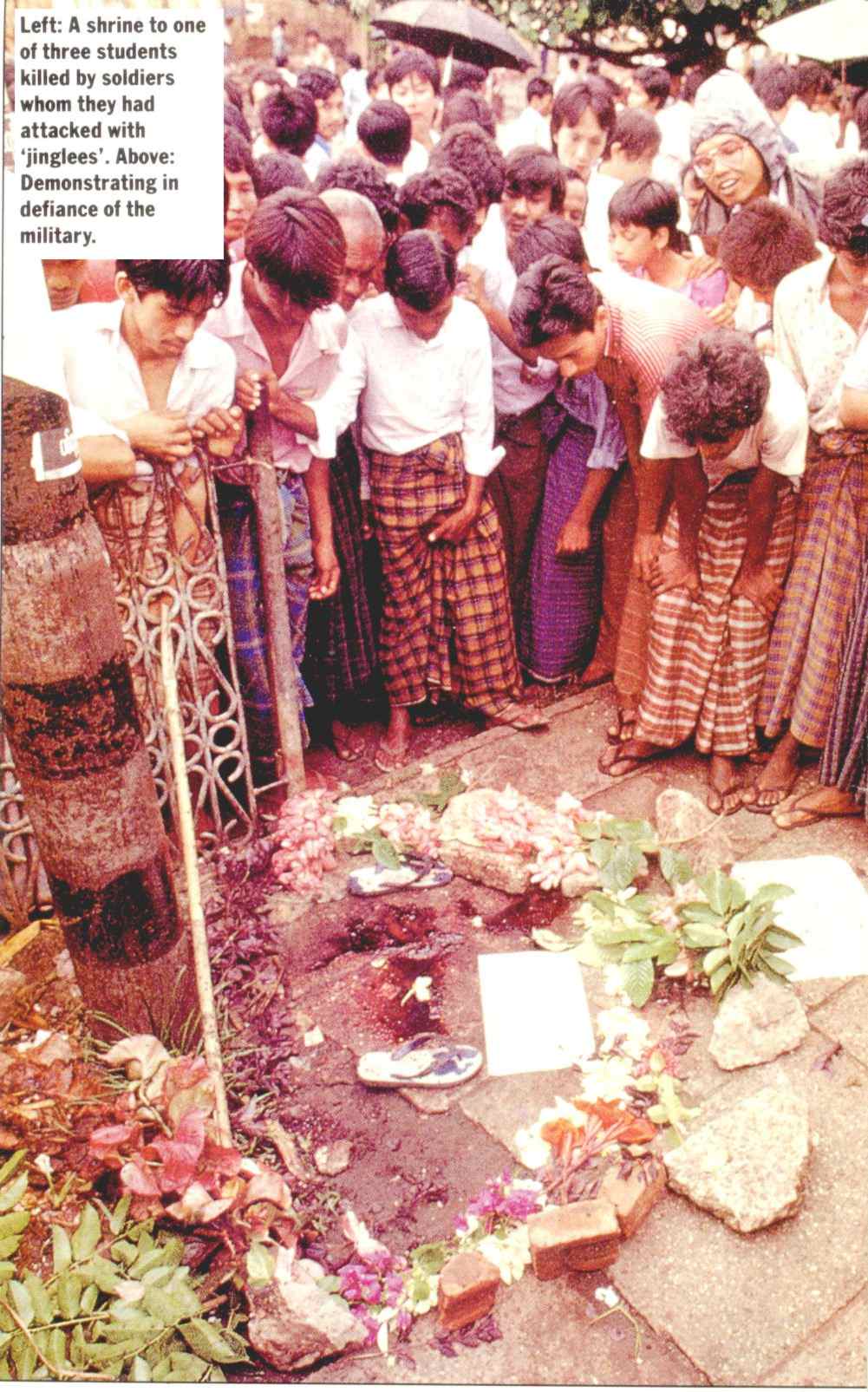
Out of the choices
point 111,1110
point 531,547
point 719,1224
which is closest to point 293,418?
point 531,547

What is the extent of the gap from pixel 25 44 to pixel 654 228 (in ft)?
6.89

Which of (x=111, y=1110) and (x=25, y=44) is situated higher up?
(x=25, y=44)

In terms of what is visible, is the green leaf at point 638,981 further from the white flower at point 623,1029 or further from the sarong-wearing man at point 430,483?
the sarong-wearing man at point 430,483

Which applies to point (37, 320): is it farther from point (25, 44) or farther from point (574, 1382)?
point (574, 1382)

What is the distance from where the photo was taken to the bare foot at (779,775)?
3.32 m

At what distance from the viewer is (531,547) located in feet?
12.6

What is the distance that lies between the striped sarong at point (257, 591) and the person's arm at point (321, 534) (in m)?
0.03

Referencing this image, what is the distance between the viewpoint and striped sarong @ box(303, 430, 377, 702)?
11.4 ft

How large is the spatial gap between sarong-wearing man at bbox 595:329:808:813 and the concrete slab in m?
1.57

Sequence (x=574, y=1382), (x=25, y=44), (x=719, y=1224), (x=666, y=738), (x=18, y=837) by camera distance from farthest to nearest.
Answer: (x=666, y=738) → (x=18, y=837) → (x=719, y=1224) → (x=574, y=1382) → (x=25, y=44)

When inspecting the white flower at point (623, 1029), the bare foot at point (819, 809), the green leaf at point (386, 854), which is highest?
the bare foot at point (819, 809)

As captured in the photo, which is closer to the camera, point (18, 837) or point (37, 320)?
point (37, 320)

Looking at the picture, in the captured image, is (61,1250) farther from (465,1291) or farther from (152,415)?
(152,415)

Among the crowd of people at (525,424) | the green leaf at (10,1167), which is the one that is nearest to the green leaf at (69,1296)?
the green leaf at (10,1167)
